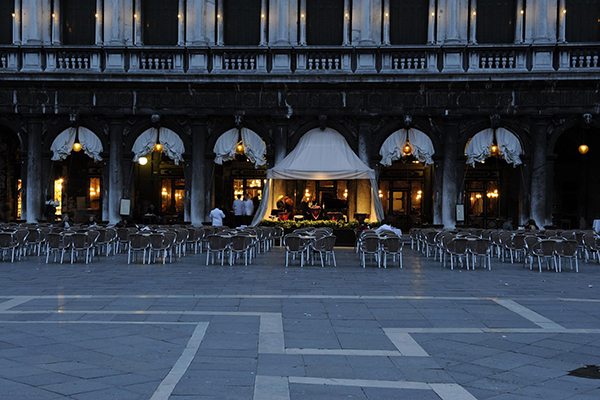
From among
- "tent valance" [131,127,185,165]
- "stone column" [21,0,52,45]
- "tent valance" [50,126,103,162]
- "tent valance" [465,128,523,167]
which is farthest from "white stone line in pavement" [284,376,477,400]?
"stone column" [21,0,52,45]

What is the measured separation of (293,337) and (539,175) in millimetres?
18806

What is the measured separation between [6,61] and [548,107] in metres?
21.7

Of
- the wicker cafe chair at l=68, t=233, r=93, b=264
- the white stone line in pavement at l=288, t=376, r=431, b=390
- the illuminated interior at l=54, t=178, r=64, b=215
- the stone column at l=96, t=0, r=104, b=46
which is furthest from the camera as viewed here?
the illuminated interior at l=54, t=178, r=64, b=215

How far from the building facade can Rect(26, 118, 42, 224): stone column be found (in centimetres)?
4

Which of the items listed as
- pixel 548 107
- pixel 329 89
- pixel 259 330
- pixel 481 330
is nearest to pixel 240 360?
pixel 259 330

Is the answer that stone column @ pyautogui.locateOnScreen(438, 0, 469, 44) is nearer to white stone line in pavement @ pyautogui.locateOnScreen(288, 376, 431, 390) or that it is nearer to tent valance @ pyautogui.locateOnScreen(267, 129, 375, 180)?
tent valance @ pyautogui.locateOnScreen(267, 129, 375, 180)

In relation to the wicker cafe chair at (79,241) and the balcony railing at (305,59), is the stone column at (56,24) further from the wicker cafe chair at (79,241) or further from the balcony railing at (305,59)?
the wicker cafe chair at (79,241)

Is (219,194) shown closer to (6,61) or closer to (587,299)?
(6,61)

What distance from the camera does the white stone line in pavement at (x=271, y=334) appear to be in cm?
708

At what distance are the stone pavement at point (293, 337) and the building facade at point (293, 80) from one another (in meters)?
11.6

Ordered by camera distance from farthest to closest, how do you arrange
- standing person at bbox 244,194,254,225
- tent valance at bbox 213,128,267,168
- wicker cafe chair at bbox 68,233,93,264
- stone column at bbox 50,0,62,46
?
1. standing person at bbox 244,194,254,225
2. stone column at bbox 50,0,62,46
3. tent valance at bbox 213,128,267,168
4. wicker cafe chair at bbox 68,233,93,264

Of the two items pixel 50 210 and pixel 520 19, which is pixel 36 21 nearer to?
pixel 50 210

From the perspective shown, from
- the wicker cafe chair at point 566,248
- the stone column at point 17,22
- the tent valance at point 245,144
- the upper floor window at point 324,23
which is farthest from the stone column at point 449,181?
the stone column at point 17,22

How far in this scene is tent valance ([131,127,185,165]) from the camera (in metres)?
24.7
